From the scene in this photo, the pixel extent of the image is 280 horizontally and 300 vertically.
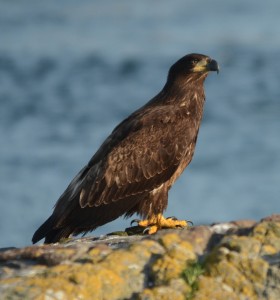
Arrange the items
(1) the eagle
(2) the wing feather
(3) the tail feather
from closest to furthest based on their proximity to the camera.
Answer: (3) the tail feather → (1) the eagle → (2) the wing feather

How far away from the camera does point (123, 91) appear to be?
3722 centimetres

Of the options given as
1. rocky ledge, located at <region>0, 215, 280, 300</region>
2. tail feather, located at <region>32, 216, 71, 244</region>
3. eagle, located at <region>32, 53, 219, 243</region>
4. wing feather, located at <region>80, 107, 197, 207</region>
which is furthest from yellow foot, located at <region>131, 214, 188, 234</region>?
rocky ledge, located at <region>0, 215, 280, 300</region>

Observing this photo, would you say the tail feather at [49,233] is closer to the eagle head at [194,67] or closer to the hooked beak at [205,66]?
the eagle head at [194,67]

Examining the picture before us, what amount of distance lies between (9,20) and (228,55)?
9.70 meters

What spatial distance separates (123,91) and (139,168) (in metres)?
24.8

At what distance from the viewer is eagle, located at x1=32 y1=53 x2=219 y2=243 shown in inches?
474

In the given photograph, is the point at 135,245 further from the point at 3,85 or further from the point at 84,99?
the point at 3,85

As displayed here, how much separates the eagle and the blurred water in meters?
9.15

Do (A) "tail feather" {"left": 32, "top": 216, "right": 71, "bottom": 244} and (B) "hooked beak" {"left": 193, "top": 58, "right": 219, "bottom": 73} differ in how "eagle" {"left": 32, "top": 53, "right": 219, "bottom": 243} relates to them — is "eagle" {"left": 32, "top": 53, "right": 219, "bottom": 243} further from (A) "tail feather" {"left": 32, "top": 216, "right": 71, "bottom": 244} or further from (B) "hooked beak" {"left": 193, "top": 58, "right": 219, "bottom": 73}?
(B) "hooked beak" {"left": 193, "top": 58, "right": 219, "bottom": 73}

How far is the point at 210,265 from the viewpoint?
25.0ft

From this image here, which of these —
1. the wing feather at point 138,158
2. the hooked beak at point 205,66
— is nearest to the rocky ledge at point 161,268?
the wing feather at point 138,158

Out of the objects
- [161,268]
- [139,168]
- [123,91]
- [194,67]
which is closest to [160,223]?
[139,168]

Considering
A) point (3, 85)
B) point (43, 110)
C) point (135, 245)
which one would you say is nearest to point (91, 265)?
point (135, 245)

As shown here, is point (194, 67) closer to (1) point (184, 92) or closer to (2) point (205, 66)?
(2) point (205, 66)
